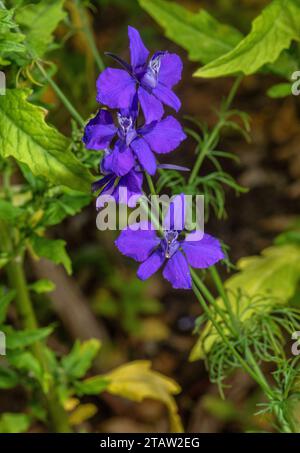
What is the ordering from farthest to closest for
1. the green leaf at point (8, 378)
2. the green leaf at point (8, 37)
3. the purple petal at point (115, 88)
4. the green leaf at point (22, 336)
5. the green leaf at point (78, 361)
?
the green leaf at point (78, 361)
the green leaf at point (8, 378)
the green leaf at point (22, 336)
the green leaf at point (8, 37)
the purple petal at point (115, 88)

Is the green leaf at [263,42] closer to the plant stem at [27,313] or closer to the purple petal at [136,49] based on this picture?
the purple petal at [136,49]

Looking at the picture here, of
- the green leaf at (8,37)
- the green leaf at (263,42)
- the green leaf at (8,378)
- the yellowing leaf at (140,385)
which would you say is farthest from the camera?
the yellowing leaf at (140,385)

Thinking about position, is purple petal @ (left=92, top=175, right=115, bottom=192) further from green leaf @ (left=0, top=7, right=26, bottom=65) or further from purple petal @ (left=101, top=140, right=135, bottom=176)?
green leaf @ (left=0, top=7, right=26, bottom=65)

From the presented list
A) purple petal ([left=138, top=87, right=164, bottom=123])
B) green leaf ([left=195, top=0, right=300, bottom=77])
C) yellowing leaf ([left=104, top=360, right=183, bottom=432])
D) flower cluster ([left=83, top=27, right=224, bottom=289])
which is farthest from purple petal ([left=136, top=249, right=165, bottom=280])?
yellowing leaf ([left=104, top=360, right=183, bottom=432])

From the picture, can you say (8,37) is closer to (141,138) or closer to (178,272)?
(141,138)

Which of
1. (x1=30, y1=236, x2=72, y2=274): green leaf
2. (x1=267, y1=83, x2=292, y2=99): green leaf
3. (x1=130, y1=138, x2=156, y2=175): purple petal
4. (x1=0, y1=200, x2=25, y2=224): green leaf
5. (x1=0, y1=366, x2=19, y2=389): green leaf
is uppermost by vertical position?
(x1=130, y1=138, x2=156, y2=175): purple petal

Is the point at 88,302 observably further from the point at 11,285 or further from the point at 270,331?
the point at 270,331

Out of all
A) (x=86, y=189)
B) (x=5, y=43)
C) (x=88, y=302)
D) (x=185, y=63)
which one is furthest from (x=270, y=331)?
(x=185, y=63)

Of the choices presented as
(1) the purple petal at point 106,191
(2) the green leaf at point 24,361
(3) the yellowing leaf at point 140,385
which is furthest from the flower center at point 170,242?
(3) the yellowing leaf at point 140,385

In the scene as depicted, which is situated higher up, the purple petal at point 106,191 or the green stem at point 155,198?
the purple petal at point 106,191
